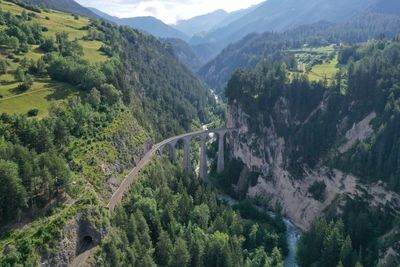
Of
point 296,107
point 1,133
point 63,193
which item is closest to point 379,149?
point 296,107

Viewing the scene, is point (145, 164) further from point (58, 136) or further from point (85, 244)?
point (85, 244)

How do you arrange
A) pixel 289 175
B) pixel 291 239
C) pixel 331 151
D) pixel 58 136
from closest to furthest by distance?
pixel 58 136 < pixel 291 239 < pixel 331 151 < pixel 289 175

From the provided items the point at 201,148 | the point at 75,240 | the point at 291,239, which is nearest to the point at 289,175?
the point at 291,239

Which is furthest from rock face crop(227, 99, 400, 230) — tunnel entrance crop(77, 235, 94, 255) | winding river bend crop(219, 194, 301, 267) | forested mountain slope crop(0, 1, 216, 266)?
tunnel entrance crop(77, 235, 94, 255)

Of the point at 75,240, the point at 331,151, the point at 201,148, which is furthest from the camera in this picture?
the point at 201,148

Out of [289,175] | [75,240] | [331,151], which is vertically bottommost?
[289,175]

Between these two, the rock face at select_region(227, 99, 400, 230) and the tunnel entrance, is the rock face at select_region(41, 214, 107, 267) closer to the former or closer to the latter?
the tunnel entrance
